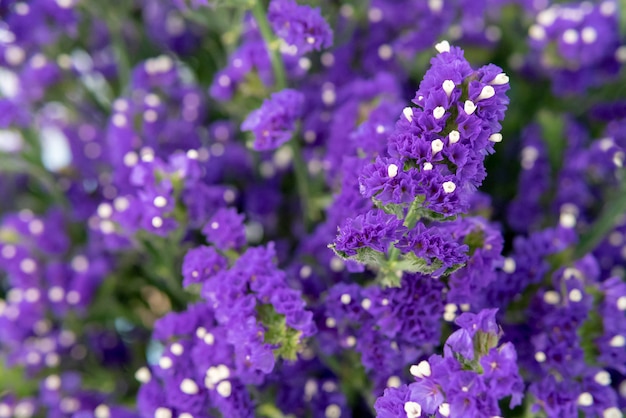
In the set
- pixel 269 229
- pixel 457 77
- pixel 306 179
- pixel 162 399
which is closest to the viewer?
→ pixel 457 77

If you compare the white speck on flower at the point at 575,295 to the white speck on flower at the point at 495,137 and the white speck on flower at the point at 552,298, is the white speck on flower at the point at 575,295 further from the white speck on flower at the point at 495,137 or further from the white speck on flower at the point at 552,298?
the white speck on flower at the point at 495,137

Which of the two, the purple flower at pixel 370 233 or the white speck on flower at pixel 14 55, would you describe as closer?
the purple flower at pixel 370 233

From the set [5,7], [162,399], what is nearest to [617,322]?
[162,399]

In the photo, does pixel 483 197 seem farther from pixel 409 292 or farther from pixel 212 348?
pixel 212 348

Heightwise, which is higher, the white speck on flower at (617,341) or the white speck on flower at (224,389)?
the white speck on flower at (617,341)

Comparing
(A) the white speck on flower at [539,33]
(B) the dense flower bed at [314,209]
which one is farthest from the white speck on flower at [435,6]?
(A) the white speck on flower at [539,33]

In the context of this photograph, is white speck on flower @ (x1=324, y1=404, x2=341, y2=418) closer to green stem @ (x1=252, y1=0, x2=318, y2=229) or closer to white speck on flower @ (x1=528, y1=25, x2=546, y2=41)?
green stem @ (x1=252, y1=0, x2=318, y2=229)
